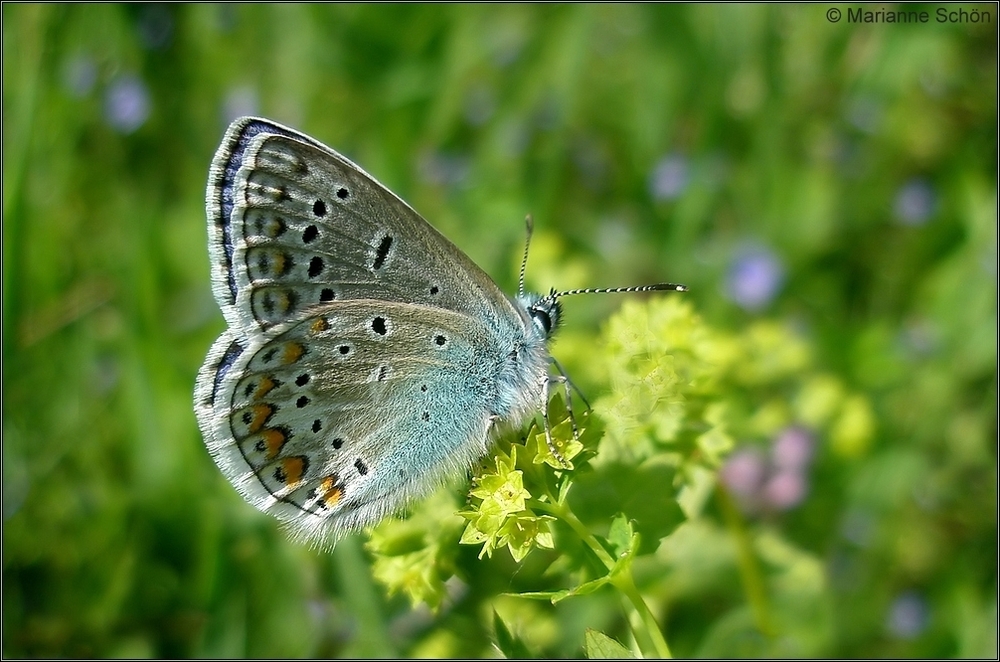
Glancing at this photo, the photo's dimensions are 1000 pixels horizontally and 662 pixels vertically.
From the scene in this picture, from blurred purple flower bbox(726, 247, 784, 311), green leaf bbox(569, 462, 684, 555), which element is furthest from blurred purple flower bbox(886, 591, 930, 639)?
green leaf bbox(569, 462, 684, 555)

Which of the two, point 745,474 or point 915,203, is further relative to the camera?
point 915,203

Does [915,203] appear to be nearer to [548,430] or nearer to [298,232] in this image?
[548,430]

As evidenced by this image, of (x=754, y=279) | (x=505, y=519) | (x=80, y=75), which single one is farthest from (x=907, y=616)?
(x=80, y=75)

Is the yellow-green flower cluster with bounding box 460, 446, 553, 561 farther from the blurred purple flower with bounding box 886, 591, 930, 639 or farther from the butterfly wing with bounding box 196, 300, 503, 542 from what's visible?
the blurred purple flower with bounding box 886, 591, 930, 639

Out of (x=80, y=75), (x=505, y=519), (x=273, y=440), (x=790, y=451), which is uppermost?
(x=80, y=75)

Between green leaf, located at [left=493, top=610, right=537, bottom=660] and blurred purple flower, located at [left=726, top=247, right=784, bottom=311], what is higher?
blurred purple flower, located at [left=726, top=247, right=784, bottom=311]

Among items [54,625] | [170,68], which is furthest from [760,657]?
[170,68]
